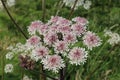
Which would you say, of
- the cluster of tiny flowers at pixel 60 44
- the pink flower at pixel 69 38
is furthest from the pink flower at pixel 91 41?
the pink flower at pixel 69 38

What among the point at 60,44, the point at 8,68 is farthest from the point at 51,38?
the point at 8,68

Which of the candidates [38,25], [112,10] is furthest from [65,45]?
[112,10]

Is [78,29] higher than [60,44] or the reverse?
higher

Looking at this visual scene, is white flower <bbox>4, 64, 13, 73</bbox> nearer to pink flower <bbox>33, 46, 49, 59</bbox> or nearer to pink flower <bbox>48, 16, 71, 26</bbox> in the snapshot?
pink flower <bbox>48, 16, 71, 26</bbox>

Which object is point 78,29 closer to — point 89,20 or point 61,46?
point 61,46

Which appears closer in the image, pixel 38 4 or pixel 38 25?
pixel 38 25

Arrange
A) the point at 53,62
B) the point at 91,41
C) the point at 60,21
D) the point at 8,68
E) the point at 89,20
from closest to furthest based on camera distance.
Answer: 1. the point at 53,62
2. the point at 91,41
3. the point at 60,21
4. the point at 8,68
5. the point at 89,20

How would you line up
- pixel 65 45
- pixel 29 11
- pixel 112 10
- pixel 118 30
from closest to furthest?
pixel 65 45 → pixel 118 30 → pixel 112 10 → pixel 29 11

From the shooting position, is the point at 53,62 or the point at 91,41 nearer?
the point at 53,62

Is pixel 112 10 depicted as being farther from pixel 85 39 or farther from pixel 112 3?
pixel 85 39
